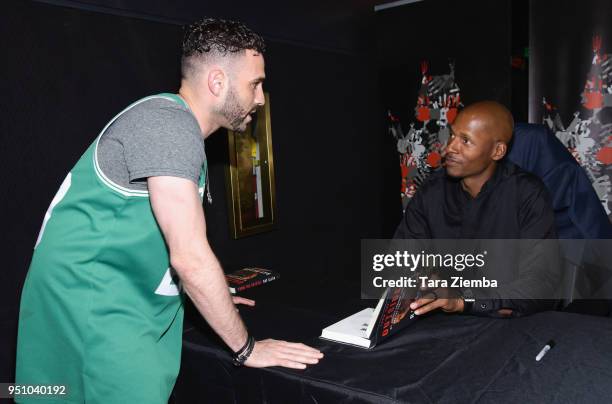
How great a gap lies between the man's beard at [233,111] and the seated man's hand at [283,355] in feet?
2.19

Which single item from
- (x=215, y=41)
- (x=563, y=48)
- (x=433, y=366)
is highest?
(x=563, y=48)

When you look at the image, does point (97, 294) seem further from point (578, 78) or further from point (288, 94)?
point (578, 78)

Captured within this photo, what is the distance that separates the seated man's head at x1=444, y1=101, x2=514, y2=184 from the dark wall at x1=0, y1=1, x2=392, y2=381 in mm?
735

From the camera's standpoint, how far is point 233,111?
1.47m

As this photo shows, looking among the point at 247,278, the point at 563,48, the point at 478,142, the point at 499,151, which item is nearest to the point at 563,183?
the point at 499,151

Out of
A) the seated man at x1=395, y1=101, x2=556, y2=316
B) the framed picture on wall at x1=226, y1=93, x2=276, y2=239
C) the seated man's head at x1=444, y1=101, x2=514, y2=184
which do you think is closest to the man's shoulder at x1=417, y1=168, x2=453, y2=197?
the seated man at x1=395, y1=101, x2=556, y2=316

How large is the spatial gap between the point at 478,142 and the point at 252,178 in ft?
4.22

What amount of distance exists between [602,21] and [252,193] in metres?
2.46

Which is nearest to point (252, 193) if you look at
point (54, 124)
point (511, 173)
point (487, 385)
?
point (54, 124)

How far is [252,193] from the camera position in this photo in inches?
114

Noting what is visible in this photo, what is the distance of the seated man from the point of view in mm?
2092

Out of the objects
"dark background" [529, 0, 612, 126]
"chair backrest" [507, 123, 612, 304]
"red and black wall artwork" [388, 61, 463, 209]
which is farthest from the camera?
"red and black wall artwork" [388, 61, 463, 209]

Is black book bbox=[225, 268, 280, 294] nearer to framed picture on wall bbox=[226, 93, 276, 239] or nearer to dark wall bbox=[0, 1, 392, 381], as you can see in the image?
dark wall bbox=[0, 1, 392, 381]

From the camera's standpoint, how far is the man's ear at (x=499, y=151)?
2.22 metres
